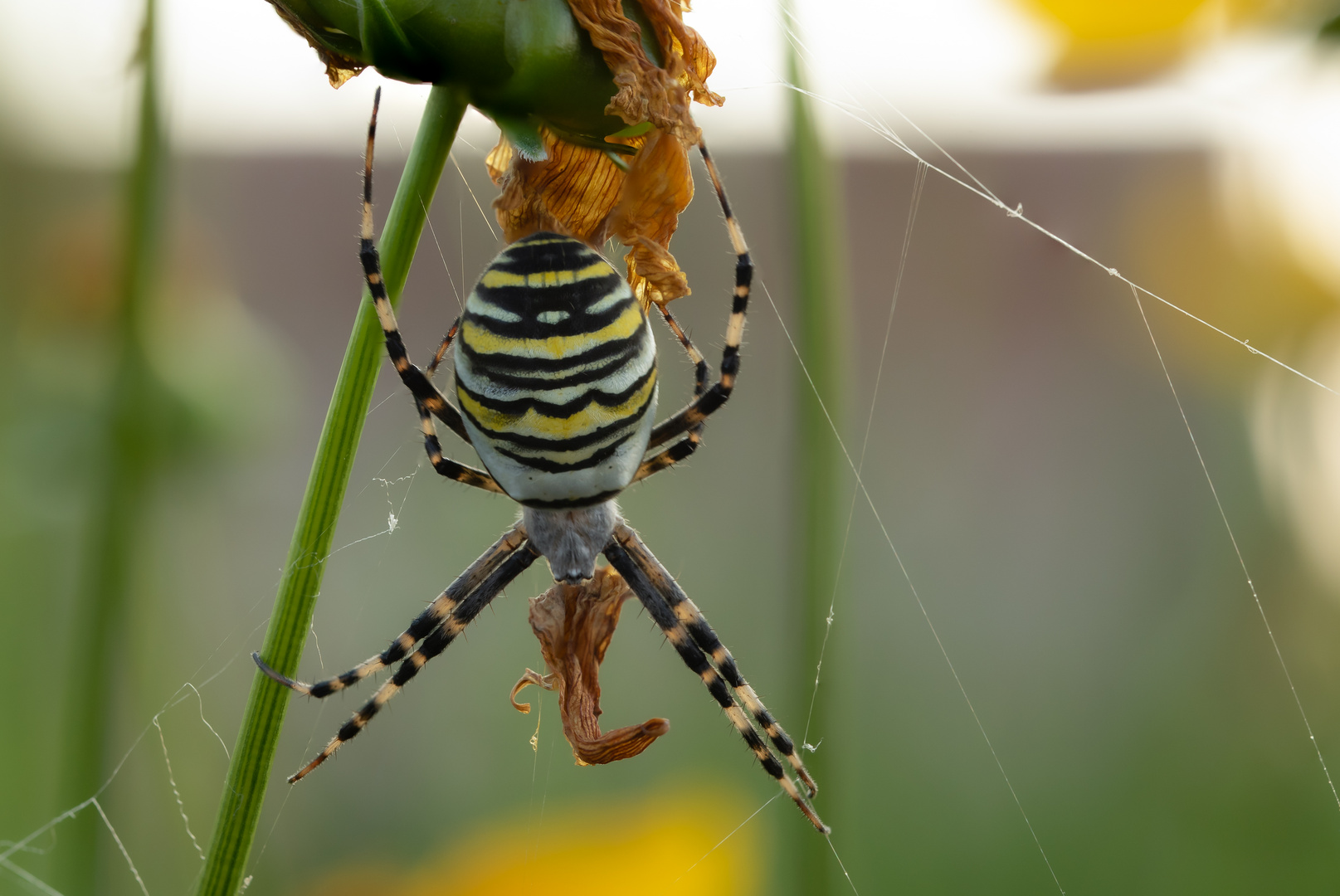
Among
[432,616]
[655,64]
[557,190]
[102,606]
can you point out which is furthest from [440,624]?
[655,64]

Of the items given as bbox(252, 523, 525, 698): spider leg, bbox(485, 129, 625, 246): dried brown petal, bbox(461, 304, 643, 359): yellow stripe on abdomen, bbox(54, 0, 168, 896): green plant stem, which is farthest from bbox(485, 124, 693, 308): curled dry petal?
bbox(252, 523, 525, 698): spider leg

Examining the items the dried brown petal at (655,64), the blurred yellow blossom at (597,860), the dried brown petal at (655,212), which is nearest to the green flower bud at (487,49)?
the dried brown petal at (655,64)

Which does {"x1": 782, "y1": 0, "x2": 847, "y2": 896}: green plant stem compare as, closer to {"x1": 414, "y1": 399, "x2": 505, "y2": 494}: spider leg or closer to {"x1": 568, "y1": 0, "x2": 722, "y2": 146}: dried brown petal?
{"x1": 568, "y1": 0, "x2": 722, "y2": 146}: dried brown petal

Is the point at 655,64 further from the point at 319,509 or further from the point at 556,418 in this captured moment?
the point at 319,509

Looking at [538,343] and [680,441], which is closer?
[538,343]

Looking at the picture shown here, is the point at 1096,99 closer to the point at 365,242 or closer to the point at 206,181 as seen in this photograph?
the point at 365,242

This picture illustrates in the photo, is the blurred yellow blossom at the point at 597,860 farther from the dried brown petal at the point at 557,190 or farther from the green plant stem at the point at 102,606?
the dried brown petal at the point at 557,190

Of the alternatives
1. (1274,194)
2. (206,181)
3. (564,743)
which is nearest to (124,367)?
(206,181)
